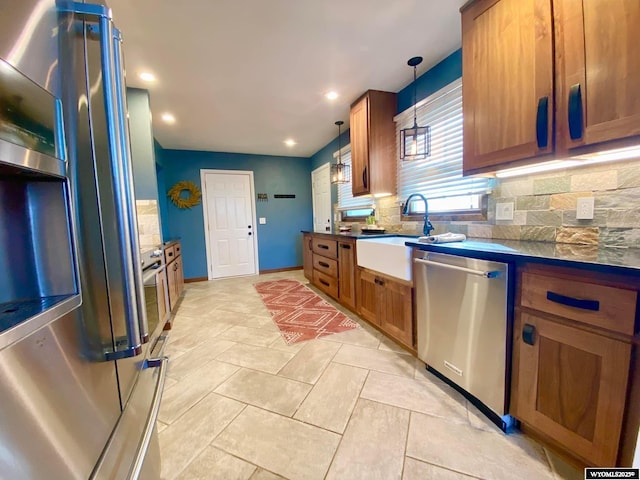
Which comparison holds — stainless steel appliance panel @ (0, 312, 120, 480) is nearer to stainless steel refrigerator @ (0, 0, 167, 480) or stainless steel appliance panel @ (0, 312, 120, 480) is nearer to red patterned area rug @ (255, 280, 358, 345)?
stainless steel refrigerator @ (0, 0, 167, 480)

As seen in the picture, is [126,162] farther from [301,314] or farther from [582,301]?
[301,314]

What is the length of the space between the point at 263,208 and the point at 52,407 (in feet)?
16.3

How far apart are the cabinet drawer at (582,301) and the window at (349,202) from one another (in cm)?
238

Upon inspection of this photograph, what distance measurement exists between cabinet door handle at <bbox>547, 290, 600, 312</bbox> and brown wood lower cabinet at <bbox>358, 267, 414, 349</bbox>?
903mm

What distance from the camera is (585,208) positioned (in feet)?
4.66

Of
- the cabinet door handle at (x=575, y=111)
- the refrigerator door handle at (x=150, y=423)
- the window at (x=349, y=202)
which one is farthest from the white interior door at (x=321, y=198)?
the refrigerator door handle at (x=150, y=423)

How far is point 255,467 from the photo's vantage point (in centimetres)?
118

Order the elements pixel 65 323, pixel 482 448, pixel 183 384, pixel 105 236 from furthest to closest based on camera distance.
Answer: pixel 183 384 → pixel 482 448 → pixel 105 236 → pixel 65 323

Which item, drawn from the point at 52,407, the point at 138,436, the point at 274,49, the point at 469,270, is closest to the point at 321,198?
the point at 274,49

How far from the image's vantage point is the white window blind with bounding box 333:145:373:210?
146 inches

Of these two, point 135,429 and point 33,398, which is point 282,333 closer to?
point 135,429

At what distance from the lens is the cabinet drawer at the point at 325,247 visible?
3230 millimetres

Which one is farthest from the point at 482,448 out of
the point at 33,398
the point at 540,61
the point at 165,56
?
the point at 165,56

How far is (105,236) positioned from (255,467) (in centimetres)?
119
